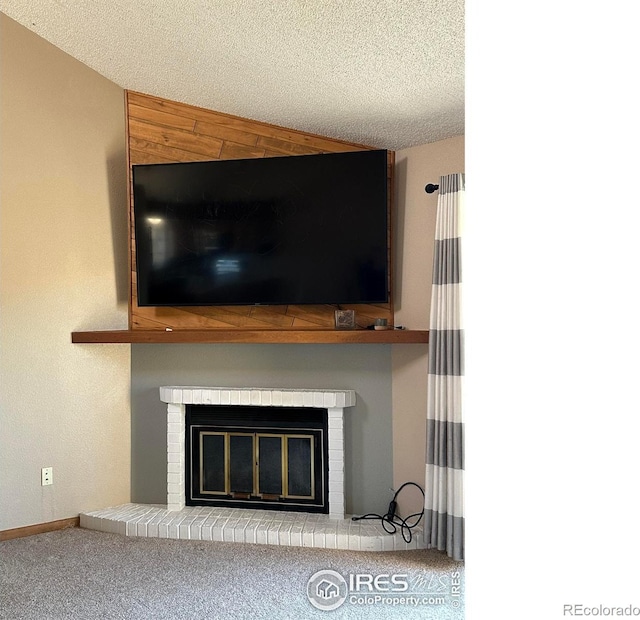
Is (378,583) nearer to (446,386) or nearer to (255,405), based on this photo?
(446,386)

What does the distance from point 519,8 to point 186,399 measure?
375 centimetres

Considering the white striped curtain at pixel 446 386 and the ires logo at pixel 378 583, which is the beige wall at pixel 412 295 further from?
the ires logo at pixel 378 583

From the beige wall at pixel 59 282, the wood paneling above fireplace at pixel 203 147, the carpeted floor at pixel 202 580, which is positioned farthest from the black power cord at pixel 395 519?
the beige wall at pixel 59 282

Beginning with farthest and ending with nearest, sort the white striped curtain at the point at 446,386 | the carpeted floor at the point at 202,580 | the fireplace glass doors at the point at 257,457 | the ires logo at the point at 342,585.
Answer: the fireplace glass doors at the point at 257,457 < the white striped curtain at the point at 446,386 < the ires logo at the point at 342,585 < the carpeted floor at the point at 202,580

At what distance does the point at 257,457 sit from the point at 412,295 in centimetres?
140

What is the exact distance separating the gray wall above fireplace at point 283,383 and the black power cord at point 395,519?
69mm

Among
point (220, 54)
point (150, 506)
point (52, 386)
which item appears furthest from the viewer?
point (150, 506)

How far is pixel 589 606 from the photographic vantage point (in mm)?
203

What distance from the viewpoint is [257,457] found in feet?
12.5

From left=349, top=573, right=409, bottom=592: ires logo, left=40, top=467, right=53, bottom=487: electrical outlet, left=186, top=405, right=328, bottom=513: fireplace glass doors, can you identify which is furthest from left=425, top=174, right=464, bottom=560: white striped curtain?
left=40, top=467, right=53, bottom=487: electrical outlet

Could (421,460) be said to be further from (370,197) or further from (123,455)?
(123,455)

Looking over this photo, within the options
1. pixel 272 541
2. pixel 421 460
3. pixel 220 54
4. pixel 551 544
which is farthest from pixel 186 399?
pixel 551 544

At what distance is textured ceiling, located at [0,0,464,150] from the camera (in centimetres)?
258

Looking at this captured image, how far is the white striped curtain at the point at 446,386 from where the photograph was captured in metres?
3.04
